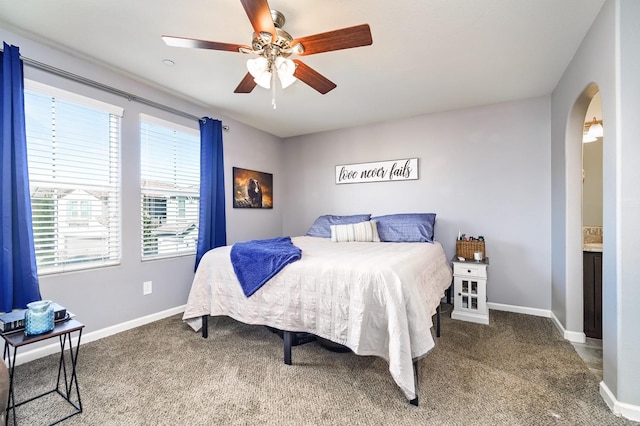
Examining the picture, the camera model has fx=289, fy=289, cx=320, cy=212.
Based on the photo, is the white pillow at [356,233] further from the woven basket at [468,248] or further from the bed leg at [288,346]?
the bed leg at [288,346]

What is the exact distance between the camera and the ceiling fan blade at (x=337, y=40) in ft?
5.27

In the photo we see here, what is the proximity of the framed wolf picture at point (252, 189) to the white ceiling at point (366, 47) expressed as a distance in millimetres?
1074

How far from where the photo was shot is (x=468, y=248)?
3.33 m

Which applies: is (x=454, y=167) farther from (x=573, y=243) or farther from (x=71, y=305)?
(x=71, y=305)

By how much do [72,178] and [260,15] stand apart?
7.13ft

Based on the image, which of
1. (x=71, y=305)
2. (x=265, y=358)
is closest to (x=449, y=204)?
(x=265, y=358)

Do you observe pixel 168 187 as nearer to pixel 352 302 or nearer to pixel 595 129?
pixel 352 302

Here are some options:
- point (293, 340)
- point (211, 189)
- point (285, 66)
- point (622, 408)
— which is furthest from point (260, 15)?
point (622, 408)

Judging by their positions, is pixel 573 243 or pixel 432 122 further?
pixel 432 122

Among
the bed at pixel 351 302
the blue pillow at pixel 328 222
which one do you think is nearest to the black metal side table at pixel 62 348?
the bed at pixel 351 302

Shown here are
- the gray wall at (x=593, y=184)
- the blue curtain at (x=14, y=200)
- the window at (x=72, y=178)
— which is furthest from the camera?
the gray wall at (x=593, y=184)

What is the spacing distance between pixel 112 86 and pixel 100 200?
1084 millimetres

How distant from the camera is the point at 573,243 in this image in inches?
102

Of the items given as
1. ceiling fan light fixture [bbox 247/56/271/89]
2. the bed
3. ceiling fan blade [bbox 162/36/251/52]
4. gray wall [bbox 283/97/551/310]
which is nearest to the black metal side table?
the bed
